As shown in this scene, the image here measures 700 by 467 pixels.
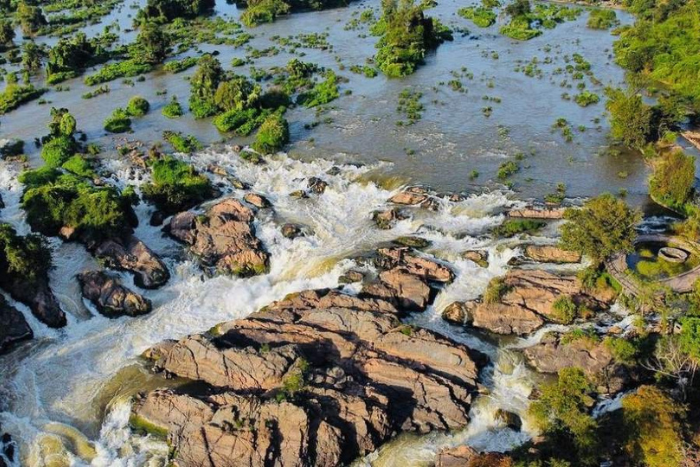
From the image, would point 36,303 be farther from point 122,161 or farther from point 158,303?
point 122,161

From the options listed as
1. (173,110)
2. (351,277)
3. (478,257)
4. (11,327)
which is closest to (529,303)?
(478,257)

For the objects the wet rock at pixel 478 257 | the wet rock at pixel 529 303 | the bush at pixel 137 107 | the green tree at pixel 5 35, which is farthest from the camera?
the green tree at pixel 5 35

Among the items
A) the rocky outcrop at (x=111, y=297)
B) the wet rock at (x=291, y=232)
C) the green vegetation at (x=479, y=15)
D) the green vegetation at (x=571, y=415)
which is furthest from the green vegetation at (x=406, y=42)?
the green vegetation at (x=571, y=415)

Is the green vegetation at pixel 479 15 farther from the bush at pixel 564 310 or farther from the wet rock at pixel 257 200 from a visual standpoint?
the bush at pixel 564 310

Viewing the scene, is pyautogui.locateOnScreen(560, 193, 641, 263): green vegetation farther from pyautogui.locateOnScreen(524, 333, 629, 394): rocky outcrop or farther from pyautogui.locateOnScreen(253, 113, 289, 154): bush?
pyautogui.locateOnScreen(253, 113, 289, 154): bush

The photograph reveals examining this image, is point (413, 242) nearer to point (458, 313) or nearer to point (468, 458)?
point (458, 313)
